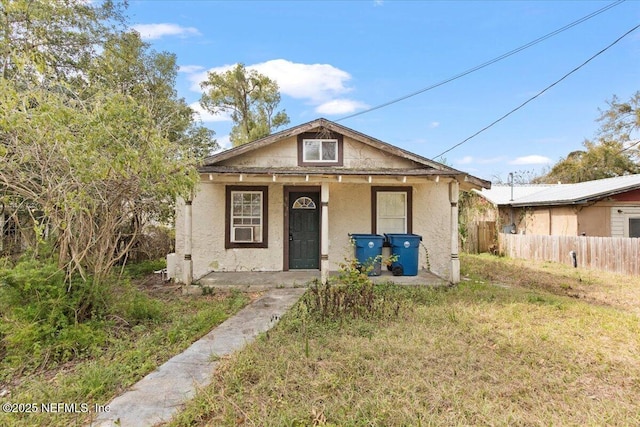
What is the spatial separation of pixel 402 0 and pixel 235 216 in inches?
417

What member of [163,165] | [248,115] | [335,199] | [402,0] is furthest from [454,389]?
[248,115]

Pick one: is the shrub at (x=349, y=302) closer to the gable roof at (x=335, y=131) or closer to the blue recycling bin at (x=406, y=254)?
the blue recycling bin at (x=406, y=254)

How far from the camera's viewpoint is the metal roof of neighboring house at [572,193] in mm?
12406

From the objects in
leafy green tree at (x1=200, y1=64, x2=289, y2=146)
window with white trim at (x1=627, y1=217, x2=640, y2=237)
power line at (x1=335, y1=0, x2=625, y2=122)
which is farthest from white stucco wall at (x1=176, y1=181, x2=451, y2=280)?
leafy green tree at (x1=200, y1=64, x2=289, y2=146)

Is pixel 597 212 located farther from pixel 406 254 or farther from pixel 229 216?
pixel 229 216

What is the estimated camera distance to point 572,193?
46.8 ft

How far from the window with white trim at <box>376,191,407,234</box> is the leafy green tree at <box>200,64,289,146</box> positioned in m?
19.5

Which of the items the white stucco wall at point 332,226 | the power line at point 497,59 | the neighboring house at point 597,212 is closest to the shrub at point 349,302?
the white stucco wall at point 332,226

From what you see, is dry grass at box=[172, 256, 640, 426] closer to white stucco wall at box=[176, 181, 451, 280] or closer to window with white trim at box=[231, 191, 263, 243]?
white stucco wall at box=[176, 181, 451, 280]

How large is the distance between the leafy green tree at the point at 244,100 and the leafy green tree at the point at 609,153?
2343 cm

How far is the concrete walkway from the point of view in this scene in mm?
2820

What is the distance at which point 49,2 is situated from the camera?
30.0ft

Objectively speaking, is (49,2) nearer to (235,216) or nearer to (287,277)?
(235,216)

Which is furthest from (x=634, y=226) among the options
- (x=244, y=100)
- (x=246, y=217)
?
(x=244, y=100)
